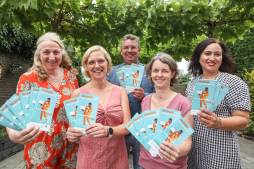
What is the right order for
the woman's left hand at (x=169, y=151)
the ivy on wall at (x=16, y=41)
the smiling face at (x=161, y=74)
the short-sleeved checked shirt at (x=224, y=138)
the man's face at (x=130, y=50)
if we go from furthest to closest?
the ivy on wall at (x=16, y=41) < the man's face at (x=130, y=50) < the smiling face at (x=161, y=74) < the short-sleeved checked shirt at (x=224, y=138) < the woman's left hand at (x=169, y=151)

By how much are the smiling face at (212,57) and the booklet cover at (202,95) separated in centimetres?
48

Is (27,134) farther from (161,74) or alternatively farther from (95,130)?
(161,74)

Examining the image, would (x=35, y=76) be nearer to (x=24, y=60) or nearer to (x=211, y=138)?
(x=211, y=138)

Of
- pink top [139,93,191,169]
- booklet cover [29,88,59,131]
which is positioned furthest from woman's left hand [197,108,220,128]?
booklet cover [29,88,59,131]

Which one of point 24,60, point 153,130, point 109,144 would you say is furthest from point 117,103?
point 24,60

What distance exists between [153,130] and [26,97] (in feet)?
4.01

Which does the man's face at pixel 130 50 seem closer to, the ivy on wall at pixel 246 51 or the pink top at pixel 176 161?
the pink top at pixel 176 161

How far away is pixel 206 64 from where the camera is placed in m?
2.06

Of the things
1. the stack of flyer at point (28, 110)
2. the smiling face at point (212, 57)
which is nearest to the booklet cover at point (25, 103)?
the stack of flyer at point (28, 110)

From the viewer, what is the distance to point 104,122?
77.3 inches

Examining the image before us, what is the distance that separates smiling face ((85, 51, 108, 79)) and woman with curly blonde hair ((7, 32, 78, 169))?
0.45 m

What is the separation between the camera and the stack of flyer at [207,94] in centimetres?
164

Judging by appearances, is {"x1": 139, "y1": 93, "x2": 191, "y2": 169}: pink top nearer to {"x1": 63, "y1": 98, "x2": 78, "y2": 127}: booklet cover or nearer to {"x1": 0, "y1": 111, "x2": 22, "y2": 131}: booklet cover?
{"x1": 63, "y1": 98, "x2": 78, "y2": 127}: booklet cover

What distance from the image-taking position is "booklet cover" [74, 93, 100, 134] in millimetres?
Result: 1723
